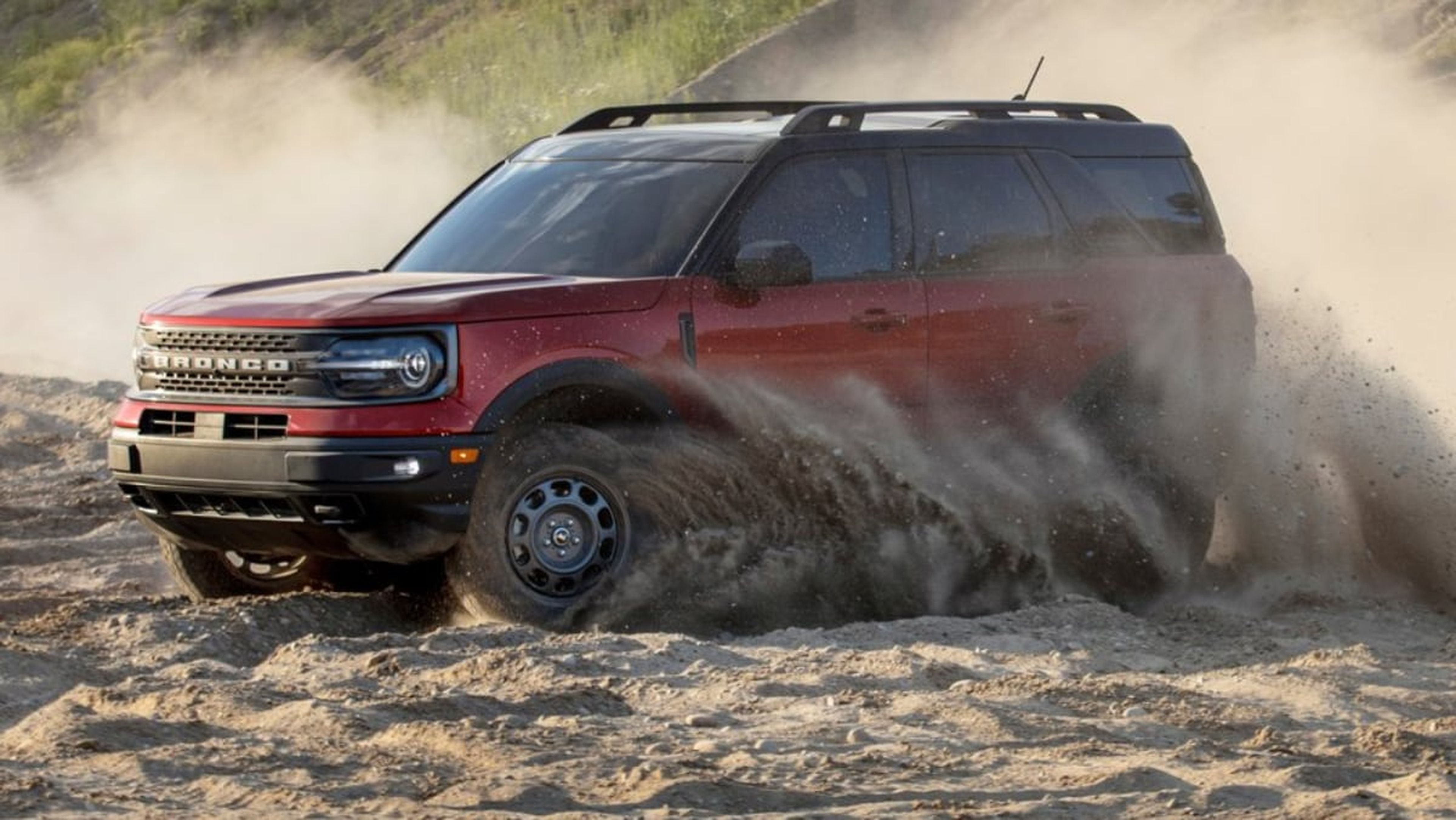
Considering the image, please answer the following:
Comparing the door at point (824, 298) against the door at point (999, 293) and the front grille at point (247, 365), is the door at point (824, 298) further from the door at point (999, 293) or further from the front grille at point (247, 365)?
the front grille at point (247, 365)

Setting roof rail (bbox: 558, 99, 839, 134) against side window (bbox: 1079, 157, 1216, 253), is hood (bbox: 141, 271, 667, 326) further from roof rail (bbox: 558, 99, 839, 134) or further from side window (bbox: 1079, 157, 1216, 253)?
side window (bbox: 1079, 157, 1216, 253)

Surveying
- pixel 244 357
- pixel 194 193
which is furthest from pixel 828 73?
pixel 244 357

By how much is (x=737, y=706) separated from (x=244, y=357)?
221cm

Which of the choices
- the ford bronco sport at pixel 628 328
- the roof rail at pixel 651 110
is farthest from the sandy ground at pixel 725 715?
the roof rail at pixel 651 110

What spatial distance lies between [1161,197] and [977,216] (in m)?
1.14

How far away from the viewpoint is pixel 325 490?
26.4ft

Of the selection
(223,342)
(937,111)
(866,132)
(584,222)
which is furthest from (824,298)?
(223,342)

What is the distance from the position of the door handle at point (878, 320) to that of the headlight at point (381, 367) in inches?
67.0

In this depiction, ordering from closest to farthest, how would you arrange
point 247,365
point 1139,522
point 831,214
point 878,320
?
point 247,365, point 878,320, point 831,214, point 1139,522

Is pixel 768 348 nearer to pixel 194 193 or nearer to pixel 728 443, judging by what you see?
pixel 728 443

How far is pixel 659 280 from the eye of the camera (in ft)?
28.7

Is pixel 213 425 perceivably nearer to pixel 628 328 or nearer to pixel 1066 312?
pixel 628 328

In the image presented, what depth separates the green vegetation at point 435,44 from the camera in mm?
31109

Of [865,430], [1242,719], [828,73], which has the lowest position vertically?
[1242,719]
